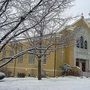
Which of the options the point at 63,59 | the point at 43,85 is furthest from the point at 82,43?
the point at 43,85

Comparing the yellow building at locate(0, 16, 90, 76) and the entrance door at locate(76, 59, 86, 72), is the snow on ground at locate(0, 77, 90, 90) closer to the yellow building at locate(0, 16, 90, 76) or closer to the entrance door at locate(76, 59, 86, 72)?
the yellow building at locate(0, 16, 90, 76)

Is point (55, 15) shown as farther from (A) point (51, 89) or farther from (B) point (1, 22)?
(A) point (51, 89)

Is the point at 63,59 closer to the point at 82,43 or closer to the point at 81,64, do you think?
the point at 81,64

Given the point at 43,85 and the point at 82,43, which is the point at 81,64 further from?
the point at 43,85

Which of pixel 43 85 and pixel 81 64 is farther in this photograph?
pixel 81 64

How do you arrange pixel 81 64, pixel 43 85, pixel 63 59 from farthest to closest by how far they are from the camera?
pixel 81 64 < pixel 63 59 < pixel 43 85

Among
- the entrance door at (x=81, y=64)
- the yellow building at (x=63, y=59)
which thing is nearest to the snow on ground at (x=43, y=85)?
the yellow building at (x=63, y=59)

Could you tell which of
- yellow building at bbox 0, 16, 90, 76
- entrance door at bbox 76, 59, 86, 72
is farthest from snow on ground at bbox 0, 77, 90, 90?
entrance door at bbox 76, 59, 86, 72

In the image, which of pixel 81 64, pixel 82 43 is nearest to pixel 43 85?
pixel 81 64

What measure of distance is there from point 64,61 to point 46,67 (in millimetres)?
3497

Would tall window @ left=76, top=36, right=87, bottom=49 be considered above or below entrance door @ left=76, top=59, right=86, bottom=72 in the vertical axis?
above

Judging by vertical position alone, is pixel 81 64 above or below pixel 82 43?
below

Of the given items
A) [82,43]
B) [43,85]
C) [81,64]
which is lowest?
[43,85]

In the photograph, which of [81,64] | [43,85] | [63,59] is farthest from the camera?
[81,64]
